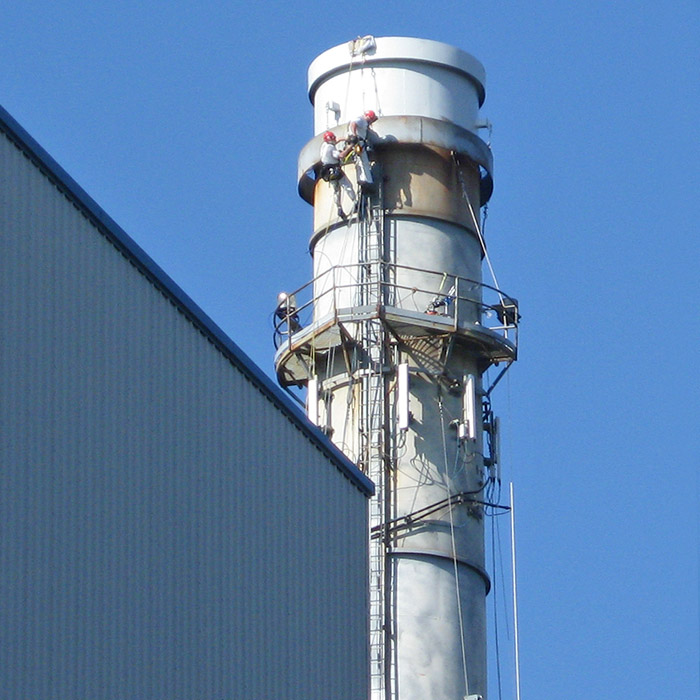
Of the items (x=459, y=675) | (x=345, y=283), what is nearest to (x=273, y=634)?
(x=459, y=675)

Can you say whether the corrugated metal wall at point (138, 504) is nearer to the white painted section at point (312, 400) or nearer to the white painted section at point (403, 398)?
the white painted section at point (403, 398)

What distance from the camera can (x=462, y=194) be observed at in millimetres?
48031

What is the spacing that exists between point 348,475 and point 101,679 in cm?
810

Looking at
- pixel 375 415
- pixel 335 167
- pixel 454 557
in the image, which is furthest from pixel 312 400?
pixel 335 167

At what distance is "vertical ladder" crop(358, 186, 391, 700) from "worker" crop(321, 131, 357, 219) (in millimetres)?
663

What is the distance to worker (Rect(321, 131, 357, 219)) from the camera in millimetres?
47281

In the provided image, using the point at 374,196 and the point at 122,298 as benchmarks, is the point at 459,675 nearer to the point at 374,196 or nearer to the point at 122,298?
the point at 374,196

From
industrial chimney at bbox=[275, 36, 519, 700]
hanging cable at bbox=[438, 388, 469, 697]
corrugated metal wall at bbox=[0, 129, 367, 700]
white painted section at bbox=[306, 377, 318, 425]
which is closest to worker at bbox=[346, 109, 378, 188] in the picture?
industrial chimney at bbox=[275, 36, 519, 700]

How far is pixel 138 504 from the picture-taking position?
28422 mm

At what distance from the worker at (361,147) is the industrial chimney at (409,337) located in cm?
5

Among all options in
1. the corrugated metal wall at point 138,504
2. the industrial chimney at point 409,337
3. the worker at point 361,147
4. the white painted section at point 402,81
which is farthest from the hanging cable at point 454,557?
the corrugated metal wall at point 138,504

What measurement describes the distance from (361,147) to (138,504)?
20098 millimetres

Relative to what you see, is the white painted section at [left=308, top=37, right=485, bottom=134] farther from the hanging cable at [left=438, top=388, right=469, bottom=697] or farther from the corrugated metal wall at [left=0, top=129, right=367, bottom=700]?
the corrugated metal wall at [left=0, top=129, right=367, bottom=700]

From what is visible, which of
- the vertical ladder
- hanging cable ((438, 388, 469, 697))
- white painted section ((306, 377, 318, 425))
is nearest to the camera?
the vertical ladder
